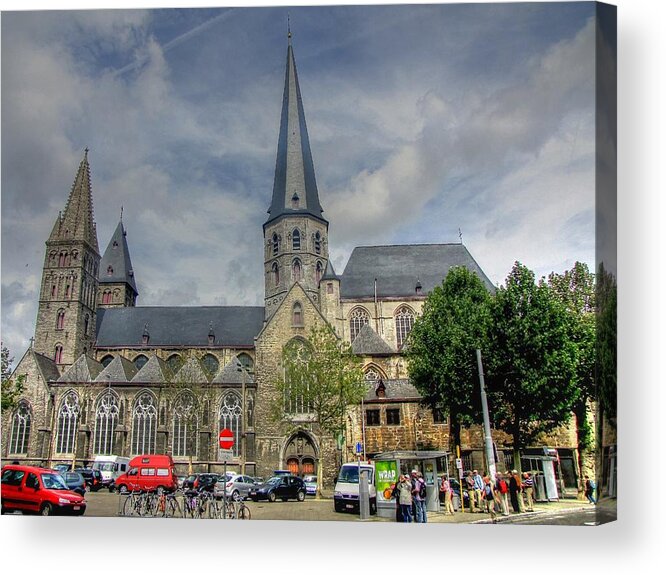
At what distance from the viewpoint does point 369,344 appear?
3375 centimetres

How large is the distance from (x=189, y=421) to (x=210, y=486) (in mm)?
8136

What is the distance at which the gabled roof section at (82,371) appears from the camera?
101 ft

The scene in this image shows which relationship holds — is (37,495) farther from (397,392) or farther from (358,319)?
(358,319)

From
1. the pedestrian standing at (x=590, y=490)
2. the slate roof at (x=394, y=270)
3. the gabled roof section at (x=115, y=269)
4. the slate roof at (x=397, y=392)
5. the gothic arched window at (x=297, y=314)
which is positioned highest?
the gabled roof section at (x=115, y=269)

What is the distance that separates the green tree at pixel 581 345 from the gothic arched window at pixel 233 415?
15.1 metres

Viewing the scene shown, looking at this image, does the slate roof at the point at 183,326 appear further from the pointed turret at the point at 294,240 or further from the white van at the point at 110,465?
the white van at the point at 110,465

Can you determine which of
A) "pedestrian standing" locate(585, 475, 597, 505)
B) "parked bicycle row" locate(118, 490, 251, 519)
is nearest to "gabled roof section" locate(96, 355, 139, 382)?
"parked bicycle row" locate(118, 490, 251, 519)

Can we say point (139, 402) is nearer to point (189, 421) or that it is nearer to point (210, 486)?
point (189, 421)

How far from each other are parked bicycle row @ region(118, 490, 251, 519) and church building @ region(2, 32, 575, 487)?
18.3ft

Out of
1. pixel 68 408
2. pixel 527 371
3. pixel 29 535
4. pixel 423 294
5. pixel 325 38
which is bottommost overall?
pixel 29 535

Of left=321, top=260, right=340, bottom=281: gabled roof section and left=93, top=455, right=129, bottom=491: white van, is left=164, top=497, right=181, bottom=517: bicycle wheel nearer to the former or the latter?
left=93, top=455, right=129, bottom=491: white van

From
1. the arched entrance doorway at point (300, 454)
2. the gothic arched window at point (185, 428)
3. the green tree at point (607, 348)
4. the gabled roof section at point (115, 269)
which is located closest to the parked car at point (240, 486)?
the arched entrance doorway at point (300, 454)

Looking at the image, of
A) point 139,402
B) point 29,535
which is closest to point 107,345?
point 139,402

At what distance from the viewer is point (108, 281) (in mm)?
50531
